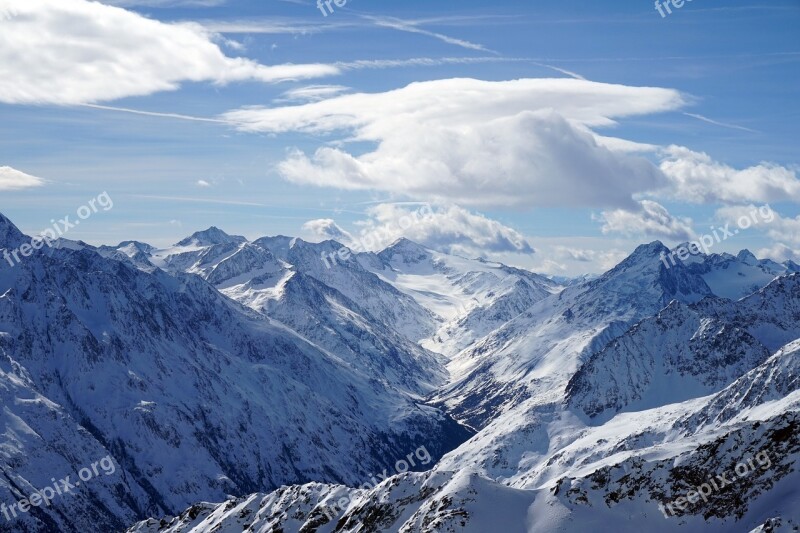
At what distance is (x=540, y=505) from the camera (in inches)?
5950

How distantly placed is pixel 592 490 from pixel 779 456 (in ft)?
106

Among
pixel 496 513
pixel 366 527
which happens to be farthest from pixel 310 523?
pixel 496 513

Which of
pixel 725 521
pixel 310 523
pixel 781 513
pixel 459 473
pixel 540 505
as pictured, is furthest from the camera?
pixel 310 523

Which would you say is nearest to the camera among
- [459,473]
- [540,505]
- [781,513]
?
[781,513]

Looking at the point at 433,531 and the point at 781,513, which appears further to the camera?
the point at 433,531

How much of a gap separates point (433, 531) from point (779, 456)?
2310 inches

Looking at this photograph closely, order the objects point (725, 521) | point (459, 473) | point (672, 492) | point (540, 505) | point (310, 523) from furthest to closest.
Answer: point (310, 523), point (459, 473), point (540, 505), point (672, 492), point (725, 521)

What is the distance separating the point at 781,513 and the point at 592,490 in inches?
1374

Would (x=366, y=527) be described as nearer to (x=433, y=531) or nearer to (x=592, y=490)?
(x=433, y=531)

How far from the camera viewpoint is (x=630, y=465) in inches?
5969

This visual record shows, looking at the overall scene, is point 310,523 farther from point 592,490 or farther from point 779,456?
point 779,456

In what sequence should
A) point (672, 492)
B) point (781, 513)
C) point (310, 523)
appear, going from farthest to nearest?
point (310, 523)
point (672, 492)
point (781, 513)

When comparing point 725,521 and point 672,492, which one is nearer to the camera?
point 725,521

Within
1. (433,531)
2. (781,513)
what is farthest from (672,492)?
(433,531)
